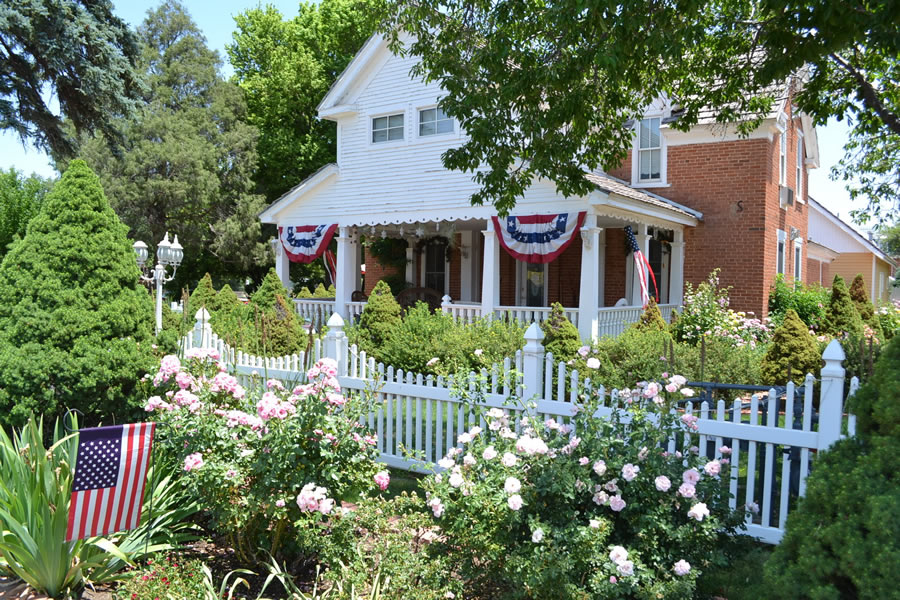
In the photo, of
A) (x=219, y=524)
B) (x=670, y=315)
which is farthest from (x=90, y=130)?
(x=219, y=524)

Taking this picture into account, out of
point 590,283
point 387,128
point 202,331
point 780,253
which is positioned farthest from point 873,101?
point 387,128

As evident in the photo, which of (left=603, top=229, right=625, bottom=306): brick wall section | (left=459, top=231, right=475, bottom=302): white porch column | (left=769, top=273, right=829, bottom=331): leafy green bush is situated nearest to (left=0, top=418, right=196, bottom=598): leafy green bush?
(left=603, top=229, right=625, bottom=306): brick wall section

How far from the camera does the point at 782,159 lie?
16859 mm

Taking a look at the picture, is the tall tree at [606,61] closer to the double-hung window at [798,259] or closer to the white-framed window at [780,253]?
the white-framed window at [780,253]

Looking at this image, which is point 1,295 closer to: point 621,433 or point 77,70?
point 621,433

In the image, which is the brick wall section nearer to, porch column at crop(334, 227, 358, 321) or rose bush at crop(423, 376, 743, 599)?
porch column at crop(334, 227, 358, 321)

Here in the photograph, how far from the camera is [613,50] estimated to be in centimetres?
636

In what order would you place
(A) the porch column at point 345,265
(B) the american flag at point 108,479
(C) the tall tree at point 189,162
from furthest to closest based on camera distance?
(C) the tall tree at point 189,162 → (A) the porch column at point 345,265 → (B) the american flag at point 108,479

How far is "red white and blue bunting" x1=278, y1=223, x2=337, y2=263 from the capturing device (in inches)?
645

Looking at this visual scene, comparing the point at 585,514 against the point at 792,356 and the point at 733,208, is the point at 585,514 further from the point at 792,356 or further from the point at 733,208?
the point at 733,208

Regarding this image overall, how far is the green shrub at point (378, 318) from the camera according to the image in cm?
1223

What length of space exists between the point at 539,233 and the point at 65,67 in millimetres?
12512

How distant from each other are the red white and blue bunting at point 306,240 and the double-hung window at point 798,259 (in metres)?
12.6

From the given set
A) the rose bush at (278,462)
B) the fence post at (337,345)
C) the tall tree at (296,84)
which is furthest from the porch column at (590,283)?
the tall tree at (296,84)
